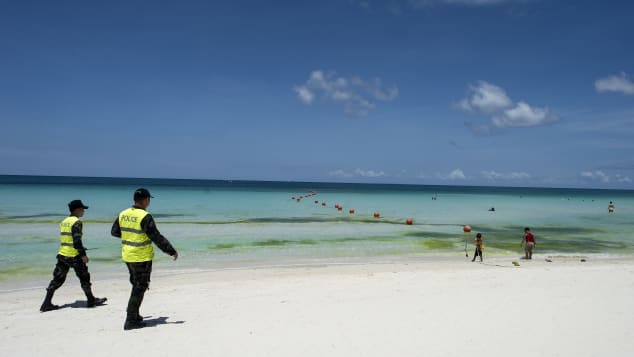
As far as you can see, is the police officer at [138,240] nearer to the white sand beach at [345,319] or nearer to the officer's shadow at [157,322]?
the officer's shadow at [157,322]

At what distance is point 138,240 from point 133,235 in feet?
0.33

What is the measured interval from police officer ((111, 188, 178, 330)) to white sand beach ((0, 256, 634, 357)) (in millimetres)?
811

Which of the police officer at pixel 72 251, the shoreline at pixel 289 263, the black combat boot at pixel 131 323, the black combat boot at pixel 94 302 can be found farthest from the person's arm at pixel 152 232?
the shoreline at pixel 289 263

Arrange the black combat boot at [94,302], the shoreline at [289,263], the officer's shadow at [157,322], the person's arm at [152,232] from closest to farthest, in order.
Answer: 1. the person's arm at [152,232]
2. the officer's shadow at [157,322]
3. the black combat boot at [94,302]
4. the shoreline at [289,263]

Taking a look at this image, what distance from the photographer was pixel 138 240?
19.7 feet

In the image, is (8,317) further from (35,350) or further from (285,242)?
(285,242)

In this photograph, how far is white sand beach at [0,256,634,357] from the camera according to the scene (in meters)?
5.54

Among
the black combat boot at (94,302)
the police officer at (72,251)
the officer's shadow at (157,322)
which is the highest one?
the police officer at (72,251)

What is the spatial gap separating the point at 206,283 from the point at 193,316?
3889mm

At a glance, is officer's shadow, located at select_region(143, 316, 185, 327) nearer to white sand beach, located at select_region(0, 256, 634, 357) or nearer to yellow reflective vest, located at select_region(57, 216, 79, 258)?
white sand beach, located at select_region(0, 256, 634, 357)

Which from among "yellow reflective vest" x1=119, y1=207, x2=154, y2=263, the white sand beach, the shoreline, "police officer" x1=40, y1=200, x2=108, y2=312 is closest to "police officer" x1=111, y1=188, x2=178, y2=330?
"yellow reflective vest" x1=119, y1=207, x2=154, y2=263

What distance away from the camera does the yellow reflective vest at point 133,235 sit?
596 centimetres

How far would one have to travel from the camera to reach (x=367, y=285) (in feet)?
32.3

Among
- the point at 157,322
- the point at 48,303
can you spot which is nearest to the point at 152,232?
the point at 157,322
